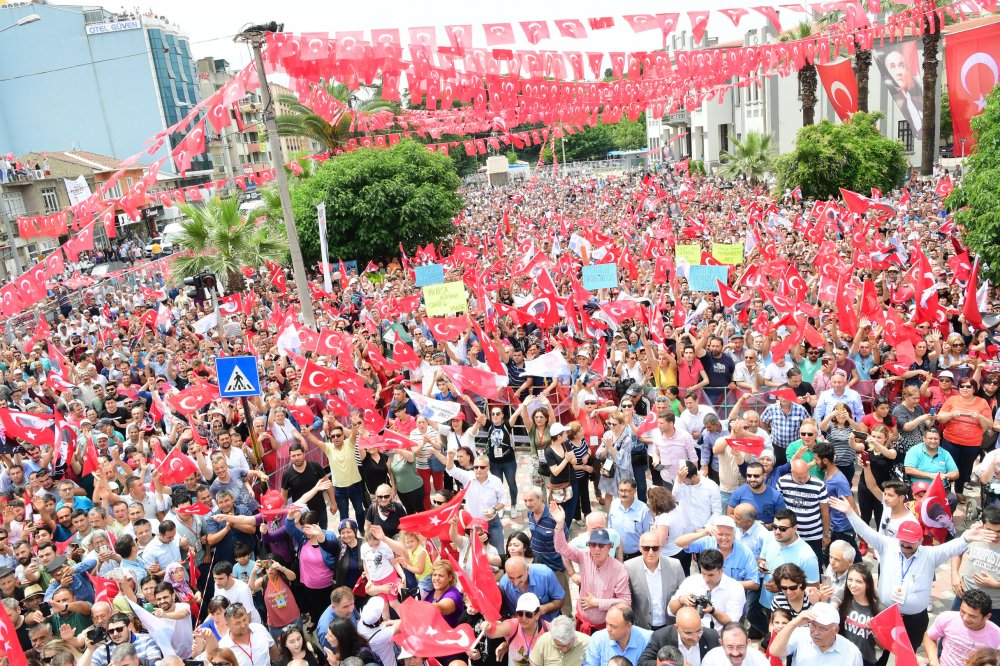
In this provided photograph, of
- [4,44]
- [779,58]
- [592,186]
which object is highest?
[4,44]

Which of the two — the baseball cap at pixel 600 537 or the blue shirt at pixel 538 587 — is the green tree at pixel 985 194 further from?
the blue shirt at pixel 538 587

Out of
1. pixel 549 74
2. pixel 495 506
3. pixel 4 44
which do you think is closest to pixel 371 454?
pixel 495 506

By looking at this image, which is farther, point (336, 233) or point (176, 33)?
point (176, 33)

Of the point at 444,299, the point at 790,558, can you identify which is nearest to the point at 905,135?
the point at 444,299

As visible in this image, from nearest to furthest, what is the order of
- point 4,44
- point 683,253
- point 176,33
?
point 683,253, point 4,44, point 176,33

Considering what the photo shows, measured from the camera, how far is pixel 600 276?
13.4 metres

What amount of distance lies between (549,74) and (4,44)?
60312mm

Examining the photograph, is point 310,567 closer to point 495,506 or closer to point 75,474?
point 495,506

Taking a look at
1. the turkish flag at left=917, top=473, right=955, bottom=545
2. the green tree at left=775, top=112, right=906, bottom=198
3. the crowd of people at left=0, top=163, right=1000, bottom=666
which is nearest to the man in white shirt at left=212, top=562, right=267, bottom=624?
the crowd of people at left=0, top=163, right=1000, bottom=666

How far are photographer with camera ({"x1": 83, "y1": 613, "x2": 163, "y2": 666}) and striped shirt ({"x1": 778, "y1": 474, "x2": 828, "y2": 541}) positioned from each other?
459 cm

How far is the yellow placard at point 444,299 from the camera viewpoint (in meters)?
12.3

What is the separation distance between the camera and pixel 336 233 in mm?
25906

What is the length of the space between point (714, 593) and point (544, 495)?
177cm

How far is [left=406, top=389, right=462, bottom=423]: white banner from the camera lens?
338 inches
